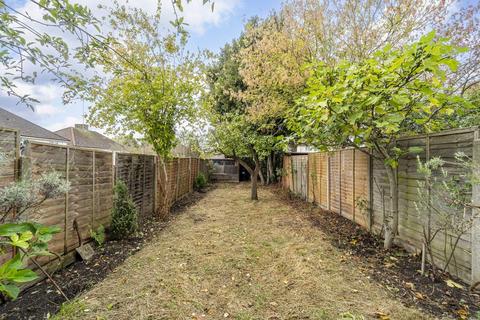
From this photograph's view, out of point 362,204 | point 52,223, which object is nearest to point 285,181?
point 362,204

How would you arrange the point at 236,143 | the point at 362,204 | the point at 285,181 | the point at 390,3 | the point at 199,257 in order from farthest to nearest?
the point at 285,181 → the point at 236,143 → the point at 390,3 → the point at 362,204 → the point at 199,257

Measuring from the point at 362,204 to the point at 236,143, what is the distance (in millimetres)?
4900

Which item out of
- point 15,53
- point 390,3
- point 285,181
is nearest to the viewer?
point 15,53

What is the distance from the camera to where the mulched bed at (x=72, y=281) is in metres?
2.32

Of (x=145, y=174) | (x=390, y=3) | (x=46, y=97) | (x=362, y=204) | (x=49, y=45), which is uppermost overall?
(x=390, y=3)

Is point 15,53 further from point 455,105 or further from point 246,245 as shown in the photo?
point 455,105

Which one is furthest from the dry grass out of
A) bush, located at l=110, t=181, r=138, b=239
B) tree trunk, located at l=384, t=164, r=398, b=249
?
tree trunk, located at l=384, t=164, r=398, b=249

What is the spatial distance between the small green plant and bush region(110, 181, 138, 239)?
0.27 meters

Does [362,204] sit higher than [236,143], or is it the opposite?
[236,143]

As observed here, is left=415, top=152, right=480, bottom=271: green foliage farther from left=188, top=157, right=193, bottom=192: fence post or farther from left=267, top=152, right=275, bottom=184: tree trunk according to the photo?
left=267, top=152, right=275, bottom=184: tree trunk

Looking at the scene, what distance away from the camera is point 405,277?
→ 117 inches

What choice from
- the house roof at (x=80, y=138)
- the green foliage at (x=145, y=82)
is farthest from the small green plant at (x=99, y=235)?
the house roof at (x=80, y=138)

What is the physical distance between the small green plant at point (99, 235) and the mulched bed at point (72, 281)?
0.11 meters

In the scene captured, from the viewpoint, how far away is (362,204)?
4910 mm
